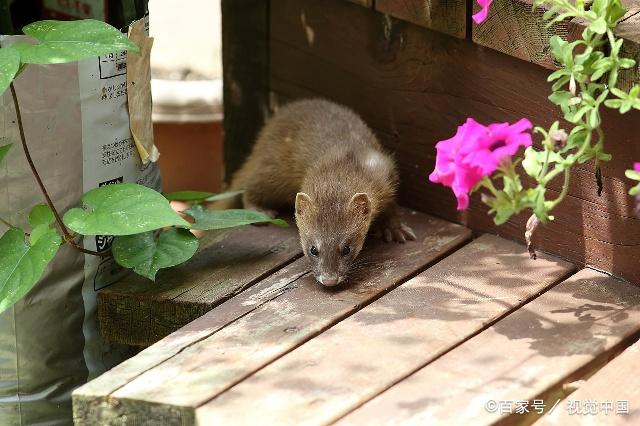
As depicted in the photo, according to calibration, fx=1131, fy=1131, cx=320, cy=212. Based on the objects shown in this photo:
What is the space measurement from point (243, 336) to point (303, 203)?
0.89 metres

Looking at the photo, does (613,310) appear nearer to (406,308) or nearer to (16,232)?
(406,308)

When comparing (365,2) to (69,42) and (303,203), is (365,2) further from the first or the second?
(69,42)

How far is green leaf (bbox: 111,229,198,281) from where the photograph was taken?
134 inches

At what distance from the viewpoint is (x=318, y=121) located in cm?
423

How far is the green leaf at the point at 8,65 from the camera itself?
2812 millimetres

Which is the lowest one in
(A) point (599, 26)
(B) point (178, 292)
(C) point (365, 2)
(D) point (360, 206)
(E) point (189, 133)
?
(E) point (189, 133)

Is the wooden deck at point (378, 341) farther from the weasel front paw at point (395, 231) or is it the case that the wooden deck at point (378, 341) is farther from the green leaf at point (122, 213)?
the green leaf at point (122, 213)

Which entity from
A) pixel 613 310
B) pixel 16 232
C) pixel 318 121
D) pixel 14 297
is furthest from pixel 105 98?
pixel 613 310

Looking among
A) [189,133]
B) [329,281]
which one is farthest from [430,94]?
[189,133]

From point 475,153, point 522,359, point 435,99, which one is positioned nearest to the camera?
point 475,153

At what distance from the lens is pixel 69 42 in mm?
3004

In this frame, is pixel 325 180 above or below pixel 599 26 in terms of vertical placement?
below

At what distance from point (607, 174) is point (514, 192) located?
2.47 feet

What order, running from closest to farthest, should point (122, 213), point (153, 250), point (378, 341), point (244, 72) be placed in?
point (378, 341) < point (122, 213) < point (153, 250) < point (244, 72)
